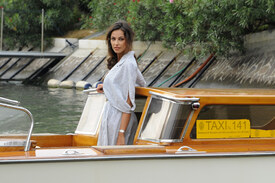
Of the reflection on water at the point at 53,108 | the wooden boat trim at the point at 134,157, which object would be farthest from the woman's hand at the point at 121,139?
the reflection on water at the point at 53,108

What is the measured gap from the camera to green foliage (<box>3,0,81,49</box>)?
33531 millimetres

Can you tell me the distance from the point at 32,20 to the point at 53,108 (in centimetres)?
1928

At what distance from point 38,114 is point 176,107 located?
35.6ft

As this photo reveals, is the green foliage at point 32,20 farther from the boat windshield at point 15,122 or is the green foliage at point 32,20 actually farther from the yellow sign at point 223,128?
the yellow sign at point 223,128

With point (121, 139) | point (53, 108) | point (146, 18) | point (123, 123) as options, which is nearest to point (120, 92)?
point (123, 123)

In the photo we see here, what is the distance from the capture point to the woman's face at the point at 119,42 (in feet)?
17.1

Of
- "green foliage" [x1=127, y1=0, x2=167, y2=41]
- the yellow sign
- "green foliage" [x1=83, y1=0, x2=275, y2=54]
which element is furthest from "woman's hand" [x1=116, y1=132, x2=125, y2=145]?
"green foliage" [x1=127, y1=0, x2=167, y2=41]

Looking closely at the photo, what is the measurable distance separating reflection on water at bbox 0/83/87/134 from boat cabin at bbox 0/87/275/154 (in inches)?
275

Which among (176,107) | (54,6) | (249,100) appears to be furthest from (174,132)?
(54,6)

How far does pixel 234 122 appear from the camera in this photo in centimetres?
502

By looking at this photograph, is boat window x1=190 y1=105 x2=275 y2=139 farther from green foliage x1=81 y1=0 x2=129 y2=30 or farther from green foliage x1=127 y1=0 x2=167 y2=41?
green foliage x1=81 y1=0 x2=129 y2=30

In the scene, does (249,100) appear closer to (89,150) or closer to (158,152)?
(158,152)

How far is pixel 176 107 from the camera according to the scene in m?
4.82

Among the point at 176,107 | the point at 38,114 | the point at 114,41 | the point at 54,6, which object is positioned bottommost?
the point at 38,114
